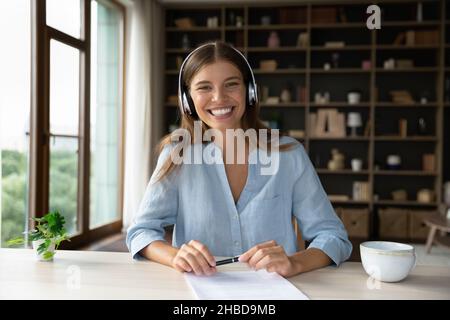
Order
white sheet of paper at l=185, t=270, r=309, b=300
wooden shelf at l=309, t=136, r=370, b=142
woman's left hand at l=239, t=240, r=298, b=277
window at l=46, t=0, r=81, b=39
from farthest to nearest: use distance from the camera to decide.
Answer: wooden shelf at l=309, t=136, r=370, b=142, window at l=46, t=0, r=81, b=39, woman's left hand at l=239, t=240, r=298, b=277, white sheet of paper at l=185, t=270, r=309, b=300

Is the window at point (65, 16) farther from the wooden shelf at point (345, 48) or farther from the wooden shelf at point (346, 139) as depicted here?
the wooden shelf at point (346, 139)

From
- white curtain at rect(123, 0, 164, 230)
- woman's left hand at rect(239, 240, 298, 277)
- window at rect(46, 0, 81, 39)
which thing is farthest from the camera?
white curtain at rect(123, 0, 164, 230)

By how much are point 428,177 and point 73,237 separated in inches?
161

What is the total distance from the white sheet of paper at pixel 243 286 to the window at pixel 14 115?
2481 millimetres

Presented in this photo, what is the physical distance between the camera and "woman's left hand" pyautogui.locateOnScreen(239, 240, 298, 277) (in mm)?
940

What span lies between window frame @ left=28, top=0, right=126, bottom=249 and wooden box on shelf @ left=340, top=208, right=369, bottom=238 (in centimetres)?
284

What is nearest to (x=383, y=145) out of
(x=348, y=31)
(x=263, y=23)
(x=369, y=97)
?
(x=369, y=97)

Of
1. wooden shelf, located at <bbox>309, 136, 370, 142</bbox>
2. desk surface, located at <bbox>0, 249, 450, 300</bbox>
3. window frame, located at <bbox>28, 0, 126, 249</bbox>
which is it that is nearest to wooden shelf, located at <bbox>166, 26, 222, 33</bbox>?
window frame, located at <bbox>28, 0, 126, 249</bbox>

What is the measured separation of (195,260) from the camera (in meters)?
0.96

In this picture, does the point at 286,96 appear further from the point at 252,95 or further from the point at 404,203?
the point at 252,95

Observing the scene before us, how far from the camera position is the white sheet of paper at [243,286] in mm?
813

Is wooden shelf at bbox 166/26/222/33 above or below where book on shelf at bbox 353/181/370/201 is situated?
above

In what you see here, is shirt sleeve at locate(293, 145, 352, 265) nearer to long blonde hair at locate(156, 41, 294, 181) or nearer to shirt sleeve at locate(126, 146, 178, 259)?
long blonde hair at locate(156, 41, 294, 181)
